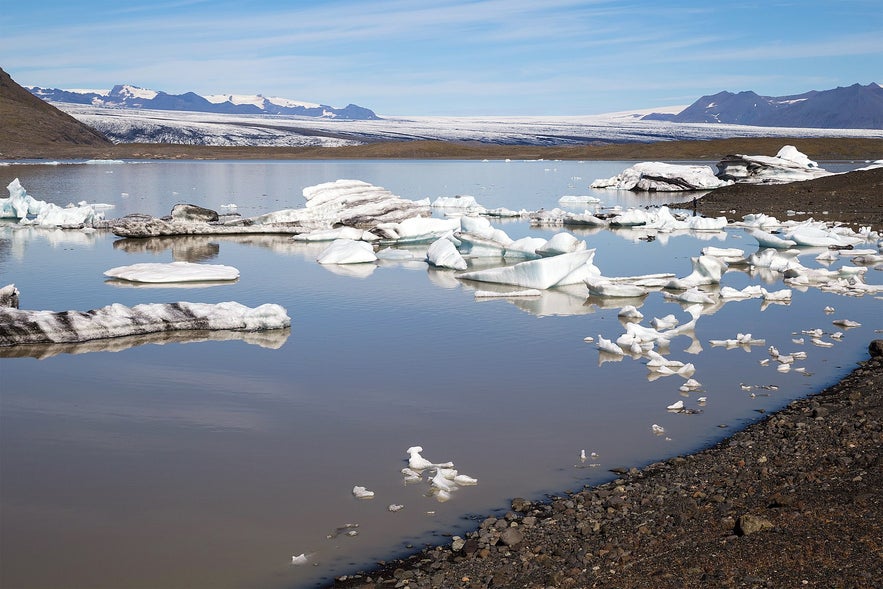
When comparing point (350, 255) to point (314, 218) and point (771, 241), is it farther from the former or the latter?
point (771, 241)

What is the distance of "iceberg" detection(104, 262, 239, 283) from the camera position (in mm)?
12586

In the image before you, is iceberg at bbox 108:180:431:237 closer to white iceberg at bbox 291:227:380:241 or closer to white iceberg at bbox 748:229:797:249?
white iceberg at bbox 291:227:380:241

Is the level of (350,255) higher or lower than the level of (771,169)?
lower

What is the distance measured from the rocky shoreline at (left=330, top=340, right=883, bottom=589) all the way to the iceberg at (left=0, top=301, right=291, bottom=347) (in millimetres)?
5347

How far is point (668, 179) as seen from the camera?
40.6m

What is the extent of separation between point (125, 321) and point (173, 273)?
11.2ft

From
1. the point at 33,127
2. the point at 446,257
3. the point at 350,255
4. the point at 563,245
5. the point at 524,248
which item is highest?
the point at 33,127

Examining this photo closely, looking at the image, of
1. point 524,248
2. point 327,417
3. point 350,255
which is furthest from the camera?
point 350,255

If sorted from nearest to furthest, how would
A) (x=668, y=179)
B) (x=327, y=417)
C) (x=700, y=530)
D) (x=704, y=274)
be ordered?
(x=700, y=530) < (x=327, y=417) < (x=704, y=274) < (x=668, y=179)

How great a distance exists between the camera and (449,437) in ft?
20.1

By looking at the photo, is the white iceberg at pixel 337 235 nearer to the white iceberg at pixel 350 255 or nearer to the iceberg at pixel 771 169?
the white iceberg at pixel 350 255

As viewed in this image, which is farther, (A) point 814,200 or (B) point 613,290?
(A) point 814,200

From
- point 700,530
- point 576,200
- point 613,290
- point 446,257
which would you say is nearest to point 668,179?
point 576,200

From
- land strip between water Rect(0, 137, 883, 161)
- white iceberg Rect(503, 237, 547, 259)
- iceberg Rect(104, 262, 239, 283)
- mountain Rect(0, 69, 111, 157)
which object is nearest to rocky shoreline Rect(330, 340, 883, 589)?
iceberg Rect(104, 262, 239, 283)
